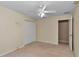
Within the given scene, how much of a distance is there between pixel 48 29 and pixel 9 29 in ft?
12.4

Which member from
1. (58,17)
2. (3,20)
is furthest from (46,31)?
(3,20)

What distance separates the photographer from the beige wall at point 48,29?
743 centimetres

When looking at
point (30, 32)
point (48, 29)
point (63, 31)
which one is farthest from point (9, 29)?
point (63, 31)

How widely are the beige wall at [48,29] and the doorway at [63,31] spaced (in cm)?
70

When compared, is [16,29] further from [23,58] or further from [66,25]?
[66,25]

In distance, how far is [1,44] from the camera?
436cm

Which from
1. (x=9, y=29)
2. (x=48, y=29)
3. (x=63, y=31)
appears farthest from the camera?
(x=48, y=29)

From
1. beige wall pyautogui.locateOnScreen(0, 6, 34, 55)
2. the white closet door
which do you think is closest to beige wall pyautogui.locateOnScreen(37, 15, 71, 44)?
the white closet door

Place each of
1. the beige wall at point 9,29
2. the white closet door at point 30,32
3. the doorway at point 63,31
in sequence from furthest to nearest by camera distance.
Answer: the doorway at point 63,31 → the white closet door at point 30,32 → the beige wall at point 9,29

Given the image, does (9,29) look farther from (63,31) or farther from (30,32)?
(63,31)

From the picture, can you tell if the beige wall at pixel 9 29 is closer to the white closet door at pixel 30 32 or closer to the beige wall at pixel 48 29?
the white closet door at pixel 30 32

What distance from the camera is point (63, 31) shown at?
788 cm

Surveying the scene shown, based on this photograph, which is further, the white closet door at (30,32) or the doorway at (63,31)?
the doorway at (63,31)

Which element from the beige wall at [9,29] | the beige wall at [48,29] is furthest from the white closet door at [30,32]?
the beige wall at [9,29]
